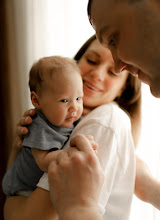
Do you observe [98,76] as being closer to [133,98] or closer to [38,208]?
[133,98]

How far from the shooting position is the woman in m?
0.93

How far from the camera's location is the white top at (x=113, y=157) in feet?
3.08

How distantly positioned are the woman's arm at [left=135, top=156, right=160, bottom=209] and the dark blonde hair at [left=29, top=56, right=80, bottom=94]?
2.23 feet

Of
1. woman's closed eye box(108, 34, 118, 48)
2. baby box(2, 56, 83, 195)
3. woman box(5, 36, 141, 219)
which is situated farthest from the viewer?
baby box(2, 56, 83, 195)

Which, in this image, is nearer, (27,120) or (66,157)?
(66,157)

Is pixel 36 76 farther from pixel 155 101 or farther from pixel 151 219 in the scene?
pixel 151 219

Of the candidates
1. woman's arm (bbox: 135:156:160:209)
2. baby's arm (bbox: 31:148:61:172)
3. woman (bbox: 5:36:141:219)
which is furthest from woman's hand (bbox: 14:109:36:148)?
woman's arm (bbox: 135:156:160:209)

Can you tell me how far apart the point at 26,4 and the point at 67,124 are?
133cm

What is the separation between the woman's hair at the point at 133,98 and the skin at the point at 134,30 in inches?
29.9

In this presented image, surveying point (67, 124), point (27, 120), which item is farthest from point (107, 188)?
point (27, 120)

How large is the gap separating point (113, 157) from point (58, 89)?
0.39m

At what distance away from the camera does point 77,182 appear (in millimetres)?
751

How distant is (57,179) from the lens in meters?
0.79

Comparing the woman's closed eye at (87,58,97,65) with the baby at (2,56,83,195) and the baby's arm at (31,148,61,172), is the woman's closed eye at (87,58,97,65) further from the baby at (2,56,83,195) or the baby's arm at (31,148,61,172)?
the baby's arm at (31,148,61,172)
